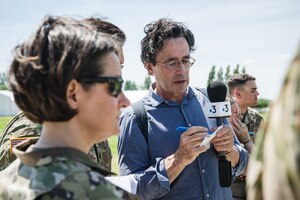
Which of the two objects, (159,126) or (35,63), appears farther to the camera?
(159,126)

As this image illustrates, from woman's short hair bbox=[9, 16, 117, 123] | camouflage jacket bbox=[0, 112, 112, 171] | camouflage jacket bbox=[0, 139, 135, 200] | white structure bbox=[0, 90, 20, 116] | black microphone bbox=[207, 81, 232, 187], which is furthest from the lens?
white structure bbox=[0, 90, 20, 116]

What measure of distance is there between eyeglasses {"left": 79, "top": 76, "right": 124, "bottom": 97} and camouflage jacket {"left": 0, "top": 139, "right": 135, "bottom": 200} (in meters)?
0.30

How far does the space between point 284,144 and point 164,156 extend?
2.48 metres

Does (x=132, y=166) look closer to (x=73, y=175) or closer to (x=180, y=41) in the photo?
(x=180, y=41)

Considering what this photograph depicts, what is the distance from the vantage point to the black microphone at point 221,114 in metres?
3.16

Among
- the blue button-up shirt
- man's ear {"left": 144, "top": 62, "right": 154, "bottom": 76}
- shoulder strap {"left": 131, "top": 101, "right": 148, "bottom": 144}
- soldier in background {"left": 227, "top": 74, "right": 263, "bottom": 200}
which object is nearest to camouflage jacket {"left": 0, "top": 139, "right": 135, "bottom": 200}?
the blue button-up shirt

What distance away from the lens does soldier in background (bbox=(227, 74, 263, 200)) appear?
19.4 ft

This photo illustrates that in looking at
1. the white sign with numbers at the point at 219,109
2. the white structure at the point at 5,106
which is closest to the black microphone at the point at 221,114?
the white sign with numbers at the point at 219,109

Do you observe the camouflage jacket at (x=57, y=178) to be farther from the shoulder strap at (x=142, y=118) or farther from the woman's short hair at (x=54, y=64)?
the shoulder strap at (x=142, y=118)

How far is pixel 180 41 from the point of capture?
12.0 ft

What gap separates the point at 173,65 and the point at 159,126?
587 millimetres

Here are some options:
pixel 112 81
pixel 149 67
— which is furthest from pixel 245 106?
pixel 112 81

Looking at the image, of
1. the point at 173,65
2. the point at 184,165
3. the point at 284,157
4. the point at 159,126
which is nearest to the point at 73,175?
the point at 284,157

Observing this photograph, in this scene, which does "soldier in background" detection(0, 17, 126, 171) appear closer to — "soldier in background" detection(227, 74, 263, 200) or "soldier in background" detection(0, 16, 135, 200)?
"soldier in background" detection(0, 16, 135, 200)
